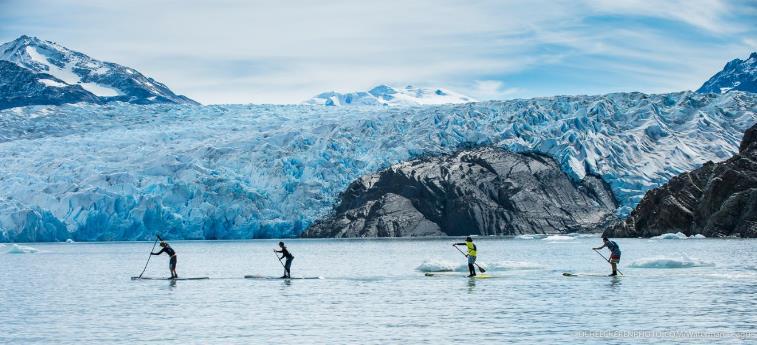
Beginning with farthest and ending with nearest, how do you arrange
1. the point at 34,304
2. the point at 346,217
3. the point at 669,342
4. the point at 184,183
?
the point at 346,217, the point at 184,183, the point at 34,304, the point at 669,342

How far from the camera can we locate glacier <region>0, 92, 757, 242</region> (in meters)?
92.9

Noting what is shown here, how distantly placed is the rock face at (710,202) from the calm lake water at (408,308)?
33184 mm

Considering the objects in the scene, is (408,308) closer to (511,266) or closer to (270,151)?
(511,266)

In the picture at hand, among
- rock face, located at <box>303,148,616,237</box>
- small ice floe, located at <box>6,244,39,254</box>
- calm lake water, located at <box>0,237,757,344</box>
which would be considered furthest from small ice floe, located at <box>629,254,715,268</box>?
rock face, located at <box>303,148,616,237</box>

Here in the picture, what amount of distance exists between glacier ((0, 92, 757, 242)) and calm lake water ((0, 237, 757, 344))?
5422 cm

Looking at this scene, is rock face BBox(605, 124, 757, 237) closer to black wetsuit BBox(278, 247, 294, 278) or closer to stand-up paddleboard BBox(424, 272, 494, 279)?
stand-up paddleboard BBox(424, 272, 494, 279)

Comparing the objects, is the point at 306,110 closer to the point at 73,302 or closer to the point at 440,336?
the point at 73,302

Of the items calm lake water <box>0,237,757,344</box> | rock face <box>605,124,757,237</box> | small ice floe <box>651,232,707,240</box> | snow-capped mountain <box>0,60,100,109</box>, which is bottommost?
calm lake water <box>0,237,757,344</box>

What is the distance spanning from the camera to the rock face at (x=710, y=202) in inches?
2798

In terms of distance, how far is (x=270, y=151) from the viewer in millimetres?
99312

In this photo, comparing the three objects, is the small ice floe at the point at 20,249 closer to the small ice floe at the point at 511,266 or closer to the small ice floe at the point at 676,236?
the small ice floe at the point at 511,266

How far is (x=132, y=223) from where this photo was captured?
93.1 metres

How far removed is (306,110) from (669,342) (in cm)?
10867

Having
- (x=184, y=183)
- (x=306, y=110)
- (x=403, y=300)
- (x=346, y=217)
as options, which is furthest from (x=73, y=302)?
(x=306, y=110)
